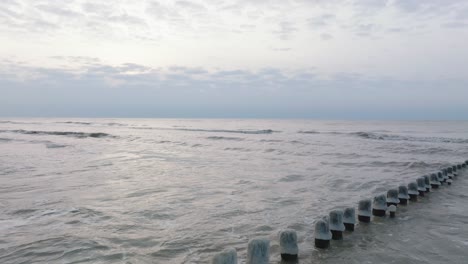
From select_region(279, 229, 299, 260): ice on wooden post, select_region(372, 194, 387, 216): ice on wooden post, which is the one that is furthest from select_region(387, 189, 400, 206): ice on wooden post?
select_region(279, 229, 299, 260): ice on wooden post

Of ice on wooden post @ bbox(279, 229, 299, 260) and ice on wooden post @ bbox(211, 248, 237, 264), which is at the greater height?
ice on wooden post @ bbox(211, 248, 237, 264)

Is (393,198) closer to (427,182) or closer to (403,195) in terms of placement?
(403,195)

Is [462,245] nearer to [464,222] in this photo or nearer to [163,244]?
[464,222]

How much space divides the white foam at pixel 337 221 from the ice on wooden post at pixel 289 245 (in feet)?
4.42

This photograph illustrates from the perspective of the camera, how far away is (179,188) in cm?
1180

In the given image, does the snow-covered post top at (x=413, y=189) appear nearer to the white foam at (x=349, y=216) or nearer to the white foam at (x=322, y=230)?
the white foam at (x=349, y=216)

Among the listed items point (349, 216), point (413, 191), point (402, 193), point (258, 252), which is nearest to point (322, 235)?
point (349, 216)

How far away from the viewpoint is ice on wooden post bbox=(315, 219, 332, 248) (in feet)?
19.3

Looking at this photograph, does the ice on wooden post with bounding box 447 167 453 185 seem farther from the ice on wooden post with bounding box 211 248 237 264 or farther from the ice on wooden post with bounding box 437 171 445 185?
the ice on wooden post with bounding box 211 248 237 264

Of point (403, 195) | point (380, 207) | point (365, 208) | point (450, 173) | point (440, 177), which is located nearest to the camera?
point (365, 208)

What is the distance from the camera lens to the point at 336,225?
630 cm

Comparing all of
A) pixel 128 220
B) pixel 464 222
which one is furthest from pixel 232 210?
pixel 464 222

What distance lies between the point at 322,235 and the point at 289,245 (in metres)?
0.92

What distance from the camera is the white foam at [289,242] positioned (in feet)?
17.2
